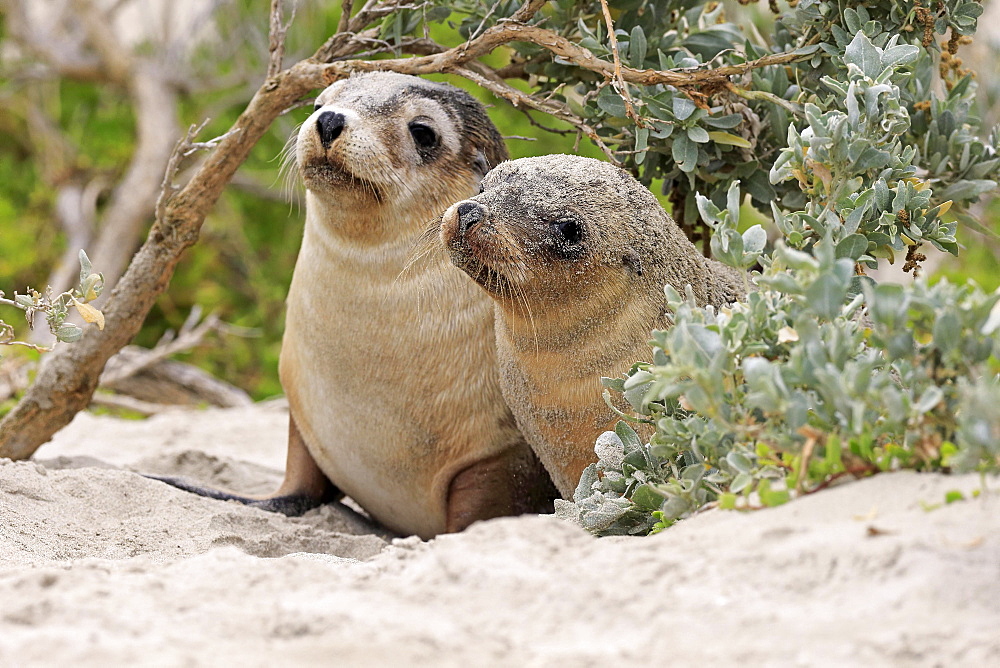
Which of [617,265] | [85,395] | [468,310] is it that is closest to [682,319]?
[617,265]

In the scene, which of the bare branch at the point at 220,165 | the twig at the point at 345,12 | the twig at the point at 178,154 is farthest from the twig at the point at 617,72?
the twig at the point at 178,154

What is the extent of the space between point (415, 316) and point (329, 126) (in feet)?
2.20

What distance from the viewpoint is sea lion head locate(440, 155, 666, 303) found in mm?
2967

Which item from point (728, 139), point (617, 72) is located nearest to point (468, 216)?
point (617, 72)

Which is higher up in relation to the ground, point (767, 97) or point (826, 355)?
point (767, 97)

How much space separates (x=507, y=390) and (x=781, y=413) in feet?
4.32

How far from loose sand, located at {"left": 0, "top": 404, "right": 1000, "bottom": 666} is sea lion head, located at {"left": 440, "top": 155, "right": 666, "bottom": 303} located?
2.99 feet

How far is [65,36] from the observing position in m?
10.3

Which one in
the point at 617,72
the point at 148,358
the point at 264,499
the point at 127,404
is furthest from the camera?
the point at 148,358

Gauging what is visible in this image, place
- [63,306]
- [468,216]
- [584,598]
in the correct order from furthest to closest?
[63,306] → [468,216] → [584,598]

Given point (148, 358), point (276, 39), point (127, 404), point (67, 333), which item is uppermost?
point (276, 39)

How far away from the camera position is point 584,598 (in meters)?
1.89

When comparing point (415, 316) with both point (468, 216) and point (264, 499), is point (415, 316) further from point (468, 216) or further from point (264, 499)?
point (264, 499)

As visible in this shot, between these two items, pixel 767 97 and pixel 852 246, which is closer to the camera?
pixel 852 246
